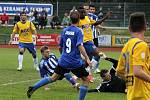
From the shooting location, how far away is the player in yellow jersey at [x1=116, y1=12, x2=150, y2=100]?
6.07 metres


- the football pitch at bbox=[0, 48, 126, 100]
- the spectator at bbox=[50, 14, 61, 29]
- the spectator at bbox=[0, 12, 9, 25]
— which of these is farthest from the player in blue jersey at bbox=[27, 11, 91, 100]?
the spectator at bbox=[0, 12, 9, 25]

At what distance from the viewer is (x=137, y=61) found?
6129 mm

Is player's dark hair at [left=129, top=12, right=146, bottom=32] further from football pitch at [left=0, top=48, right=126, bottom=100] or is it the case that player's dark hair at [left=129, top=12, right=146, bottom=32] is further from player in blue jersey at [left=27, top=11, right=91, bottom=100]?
football pitch at [left=0, top=48, right=126, bottom=100]

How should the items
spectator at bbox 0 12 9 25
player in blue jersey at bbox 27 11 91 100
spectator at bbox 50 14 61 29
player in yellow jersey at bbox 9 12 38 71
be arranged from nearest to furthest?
player in blue jersey at bbox 27 11 91 100
player in yellow jersey at bbox 9 12 38 71
spectator at bbox 50 14 61 29
spectator at bbox 0 12 9 25

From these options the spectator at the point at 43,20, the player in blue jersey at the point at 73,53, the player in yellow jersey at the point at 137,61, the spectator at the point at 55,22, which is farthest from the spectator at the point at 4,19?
the player in yellow jersey at the point at 137,61

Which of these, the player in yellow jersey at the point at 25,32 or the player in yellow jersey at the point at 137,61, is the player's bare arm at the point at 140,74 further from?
the player in yellow jersey at the point at 25,32

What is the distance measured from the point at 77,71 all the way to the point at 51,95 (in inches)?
69.4

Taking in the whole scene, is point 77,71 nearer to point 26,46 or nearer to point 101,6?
point 26,46

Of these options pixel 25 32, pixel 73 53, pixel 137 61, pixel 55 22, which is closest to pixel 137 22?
pixel 137 61

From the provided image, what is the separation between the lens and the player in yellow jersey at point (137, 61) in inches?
239

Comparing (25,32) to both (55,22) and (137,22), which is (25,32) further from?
(55,22)

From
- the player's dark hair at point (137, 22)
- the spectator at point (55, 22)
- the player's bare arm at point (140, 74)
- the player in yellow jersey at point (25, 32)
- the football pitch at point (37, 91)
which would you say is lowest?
the spectator at point (55, 22)

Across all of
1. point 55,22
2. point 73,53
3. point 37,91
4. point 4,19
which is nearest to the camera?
point 73,53

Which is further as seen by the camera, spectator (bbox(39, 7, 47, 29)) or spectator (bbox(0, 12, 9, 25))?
spectator (bbox(0, 12, 9, 25))
